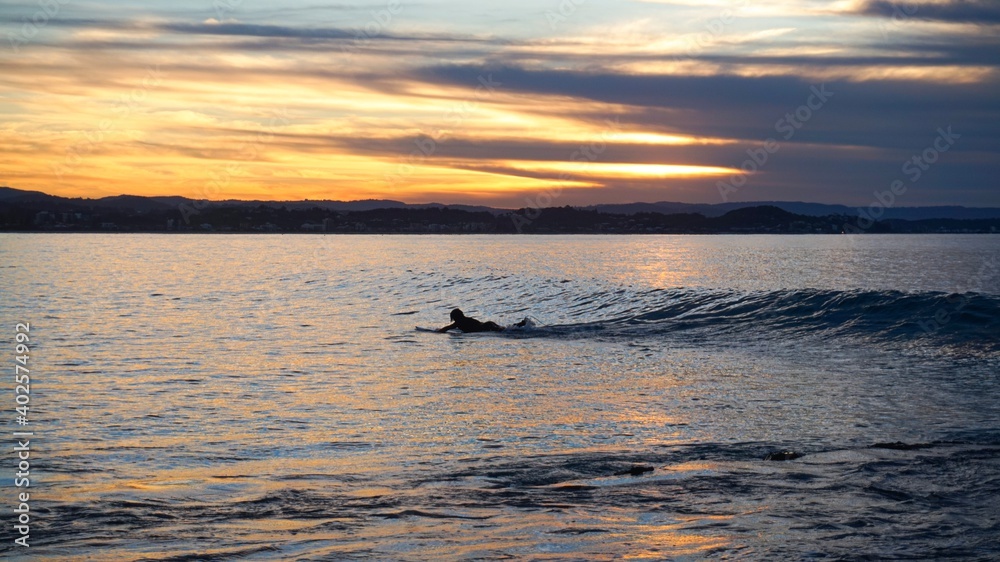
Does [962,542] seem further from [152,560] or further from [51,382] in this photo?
[51,382]

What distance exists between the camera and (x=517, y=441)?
12352mm

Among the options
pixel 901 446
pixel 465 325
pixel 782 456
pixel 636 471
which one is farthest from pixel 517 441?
pixel 465 325

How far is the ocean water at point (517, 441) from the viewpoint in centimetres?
Result: 795

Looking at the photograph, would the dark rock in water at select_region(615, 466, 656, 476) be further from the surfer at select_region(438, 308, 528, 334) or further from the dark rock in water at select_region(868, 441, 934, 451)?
the surfer at select_region(438, 308, 528, 334)

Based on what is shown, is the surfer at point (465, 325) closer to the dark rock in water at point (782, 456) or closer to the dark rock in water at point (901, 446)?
the dark rock in water at point (901, 446)

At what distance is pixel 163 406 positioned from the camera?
48.2 feet

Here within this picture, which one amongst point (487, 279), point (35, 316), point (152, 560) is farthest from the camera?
point (487, 279)

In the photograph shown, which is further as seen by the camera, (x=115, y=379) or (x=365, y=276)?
(x=365, y=276)

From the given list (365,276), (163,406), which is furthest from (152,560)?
(365,276)

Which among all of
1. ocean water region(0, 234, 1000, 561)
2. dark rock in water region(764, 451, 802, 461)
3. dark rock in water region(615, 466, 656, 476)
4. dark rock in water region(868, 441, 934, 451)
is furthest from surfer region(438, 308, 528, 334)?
dark rock in water region(615, 466, 656, 476)

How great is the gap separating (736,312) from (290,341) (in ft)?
54.5

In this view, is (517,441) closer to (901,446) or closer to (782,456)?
(782,456)

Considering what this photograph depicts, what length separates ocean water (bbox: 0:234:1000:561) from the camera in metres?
7.95

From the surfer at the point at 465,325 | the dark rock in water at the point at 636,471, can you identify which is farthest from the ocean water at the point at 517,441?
the surfer at the point at 465,325
